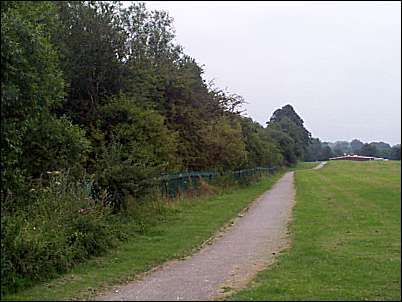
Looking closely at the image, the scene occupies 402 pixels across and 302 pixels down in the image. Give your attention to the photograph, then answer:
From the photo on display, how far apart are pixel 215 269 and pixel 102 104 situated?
21.0m

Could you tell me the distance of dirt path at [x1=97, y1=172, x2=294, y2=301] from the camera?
10367mm

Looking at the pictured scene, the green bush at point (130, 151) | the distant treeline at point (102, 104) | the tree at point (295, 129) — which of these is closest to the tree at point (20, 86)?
the distant treeline at point (102, 104)

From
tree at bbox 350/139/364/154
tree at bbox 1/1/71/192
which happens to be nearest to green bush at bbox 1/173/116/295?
tree at bbox 1/1/71/192

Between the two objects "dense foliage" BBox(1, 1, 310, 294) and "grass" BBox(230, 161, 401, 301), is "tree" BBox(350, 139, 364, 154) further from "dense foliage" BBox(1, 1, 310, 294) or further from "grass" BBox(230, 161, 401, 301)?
"dense foliage" BBox(1, 1, 310, 294)

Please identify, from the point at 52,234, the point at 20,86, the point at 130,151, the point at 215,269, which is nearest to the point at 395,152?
the point at 215,269

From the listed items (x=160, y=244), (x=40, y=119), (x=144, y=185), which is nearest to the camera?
(x=160, y=244)

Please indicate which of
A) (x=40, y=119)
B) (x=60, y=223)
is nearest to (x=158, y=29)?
(x=40, y=119)

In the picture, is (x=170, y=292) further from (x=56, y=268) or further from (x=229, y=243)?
(x=229, y=243)

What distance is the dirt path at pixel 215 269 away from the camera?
10367mm

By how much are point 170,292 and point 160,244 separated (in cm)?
642

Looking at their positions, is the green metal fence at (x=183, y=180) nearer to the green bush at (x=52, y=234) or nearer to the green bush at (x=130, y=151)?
the green bush at (x=130, y=151)

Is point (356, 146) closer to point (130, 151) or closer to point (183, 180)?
point (130, 151)

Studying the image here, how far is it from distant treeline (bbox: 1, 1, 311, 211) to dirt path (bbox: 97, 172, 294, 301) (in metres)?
4.49

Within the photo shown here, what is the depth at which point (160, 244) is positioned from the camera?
55.0 ft
